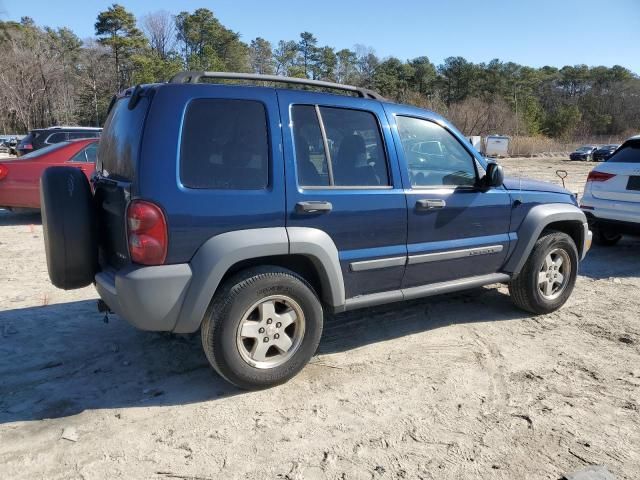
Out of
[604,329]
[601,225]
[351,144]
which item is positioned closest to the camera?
[351,144]

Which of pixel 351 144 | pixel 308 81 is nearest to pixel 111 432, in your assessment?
pixel 351 144

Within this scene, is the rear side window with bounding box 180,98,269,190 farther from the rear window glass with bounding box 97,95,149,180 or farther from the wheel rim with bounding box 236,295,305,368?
the wheel rim with bounding box 236,295,305,368

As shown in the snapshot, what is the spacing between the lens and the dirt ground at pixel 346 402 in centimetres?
275

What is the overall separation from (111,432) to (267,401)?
3.07 ft

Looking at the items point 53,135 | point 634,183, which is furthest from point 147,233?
point 53,135

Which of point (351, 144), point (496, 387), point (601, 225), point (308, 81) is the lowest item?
point (496, 387)

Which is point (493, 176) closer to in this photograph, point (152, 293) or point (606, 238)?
point (152, 293)

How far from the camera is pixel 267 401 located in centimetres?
335

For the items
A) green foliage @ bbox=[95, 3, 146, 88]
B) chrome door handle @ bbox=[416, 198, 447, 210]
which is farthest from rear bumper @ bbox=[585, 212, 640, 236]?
green foliage @ bbox=[95, 3, 146, 88]

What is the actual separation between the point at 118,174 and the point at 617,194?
6.69 m

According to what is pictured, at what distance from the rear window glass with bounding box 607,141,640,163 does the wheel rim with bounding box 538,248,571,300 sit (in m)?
3.16

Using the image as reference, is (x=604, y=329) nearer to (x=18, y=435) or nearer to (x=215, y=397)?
(x=215, y=397)

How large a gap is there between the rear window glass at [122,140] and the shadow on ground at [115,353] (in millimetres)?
1384

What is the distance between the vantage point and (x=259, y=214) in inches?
128
